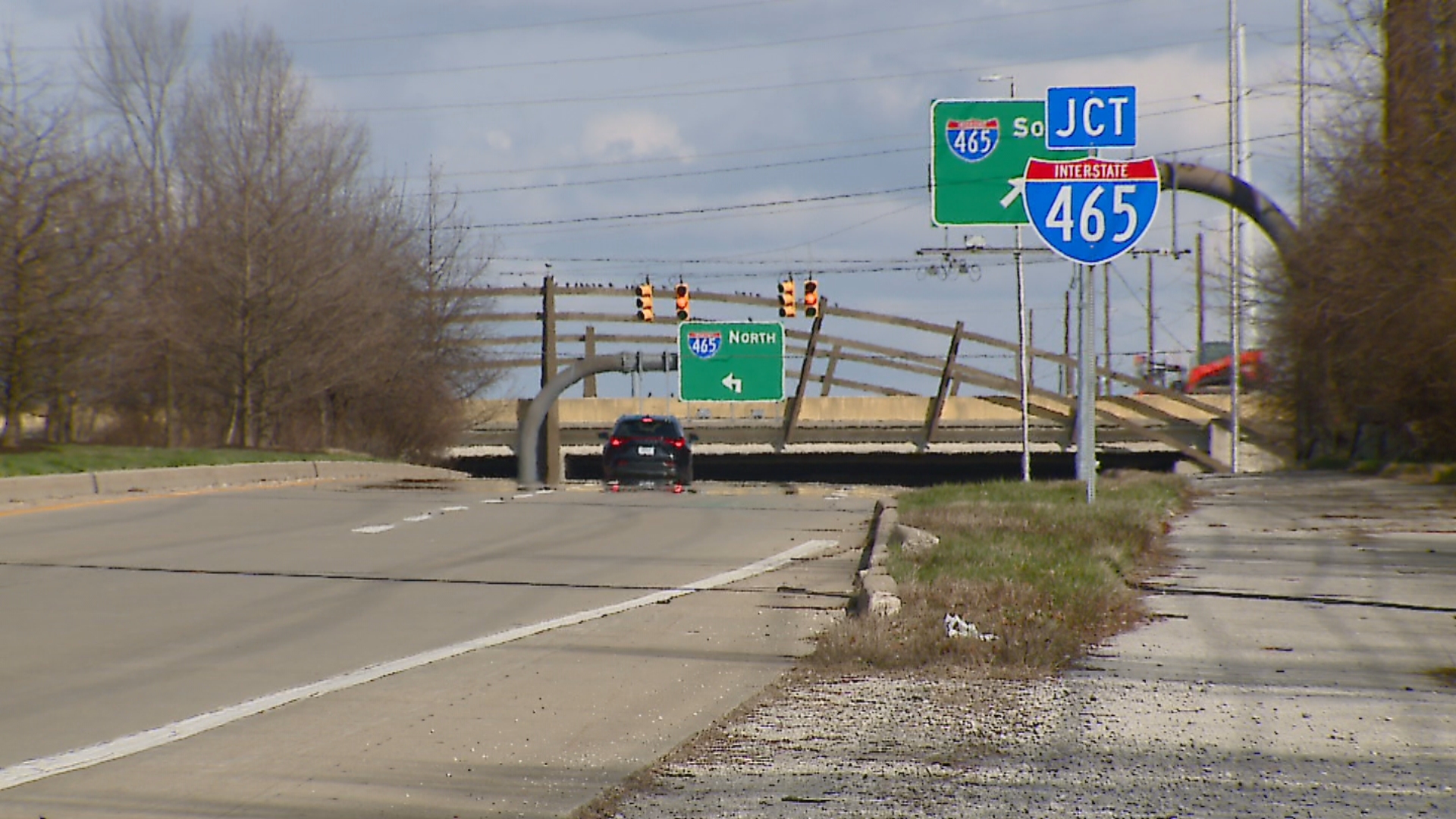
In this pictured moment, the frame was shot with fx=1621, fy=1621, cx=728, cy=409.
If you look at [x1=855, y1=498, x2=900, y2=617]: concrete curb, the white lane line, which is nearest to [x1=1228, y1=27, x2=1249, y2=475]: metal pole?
[x1=855, y1=498, x2=900, y2=617]: concrete curb

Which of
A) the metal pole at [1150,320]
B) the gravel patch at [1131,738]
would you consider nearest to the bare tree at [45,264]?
the gravel patch at [1131,738]

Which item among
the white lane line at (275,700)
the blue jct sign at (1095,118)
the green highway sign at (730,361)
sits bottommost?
the white lane line at (275,700)

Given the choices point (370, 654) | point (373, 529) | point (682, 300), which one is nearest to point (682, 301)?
point (682, 300)

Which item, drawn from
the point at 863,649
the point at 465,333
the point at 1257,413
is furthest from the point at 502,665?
the point at 465,333

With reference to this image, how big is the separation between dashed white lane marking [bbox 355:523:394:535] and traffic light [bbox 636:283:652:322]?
1102 inches

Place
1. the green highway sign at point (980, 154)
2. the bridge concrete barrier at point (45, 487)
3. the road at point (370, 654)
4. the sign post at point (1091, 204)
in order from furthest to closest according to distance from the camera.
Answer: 1. the green highway sign at point (980, 154)
2. the bridge concrete barrier at point (45, 487)
3. the sign post at point (1091, 204)
4. the road at point (370, 654)

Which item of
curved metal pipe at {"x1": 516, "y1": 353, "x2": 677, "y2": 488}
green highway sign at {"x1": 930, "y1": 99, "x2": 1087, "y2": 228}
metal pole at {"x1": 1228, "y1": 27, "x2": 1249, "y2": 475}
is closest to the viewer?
green highway sign at {"x1": 930, "y1": 99, "x2": 1087, "y2": 228}

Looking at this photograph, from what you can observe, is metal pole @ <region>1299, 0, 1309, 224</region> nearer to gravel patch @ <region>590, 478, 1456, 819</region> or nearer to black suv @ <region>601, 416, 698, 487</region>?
black suv @ <region>601, 416, 698, 487</region>

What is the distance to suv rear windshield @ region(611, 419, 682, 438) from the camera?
117ft

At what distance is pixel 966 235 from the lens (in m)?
39.8

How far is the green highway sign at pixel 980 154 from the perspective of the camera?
3619 cm

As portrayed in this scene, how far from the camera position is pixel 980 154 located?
3634 cm

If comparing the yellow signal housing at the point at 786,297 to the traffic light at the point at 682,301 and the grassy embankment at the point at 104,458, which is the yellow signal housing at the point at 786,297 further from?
the grassy embankment at the point at 104,458

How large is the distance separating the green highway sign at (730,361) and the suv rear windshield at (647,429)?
76.3ft
